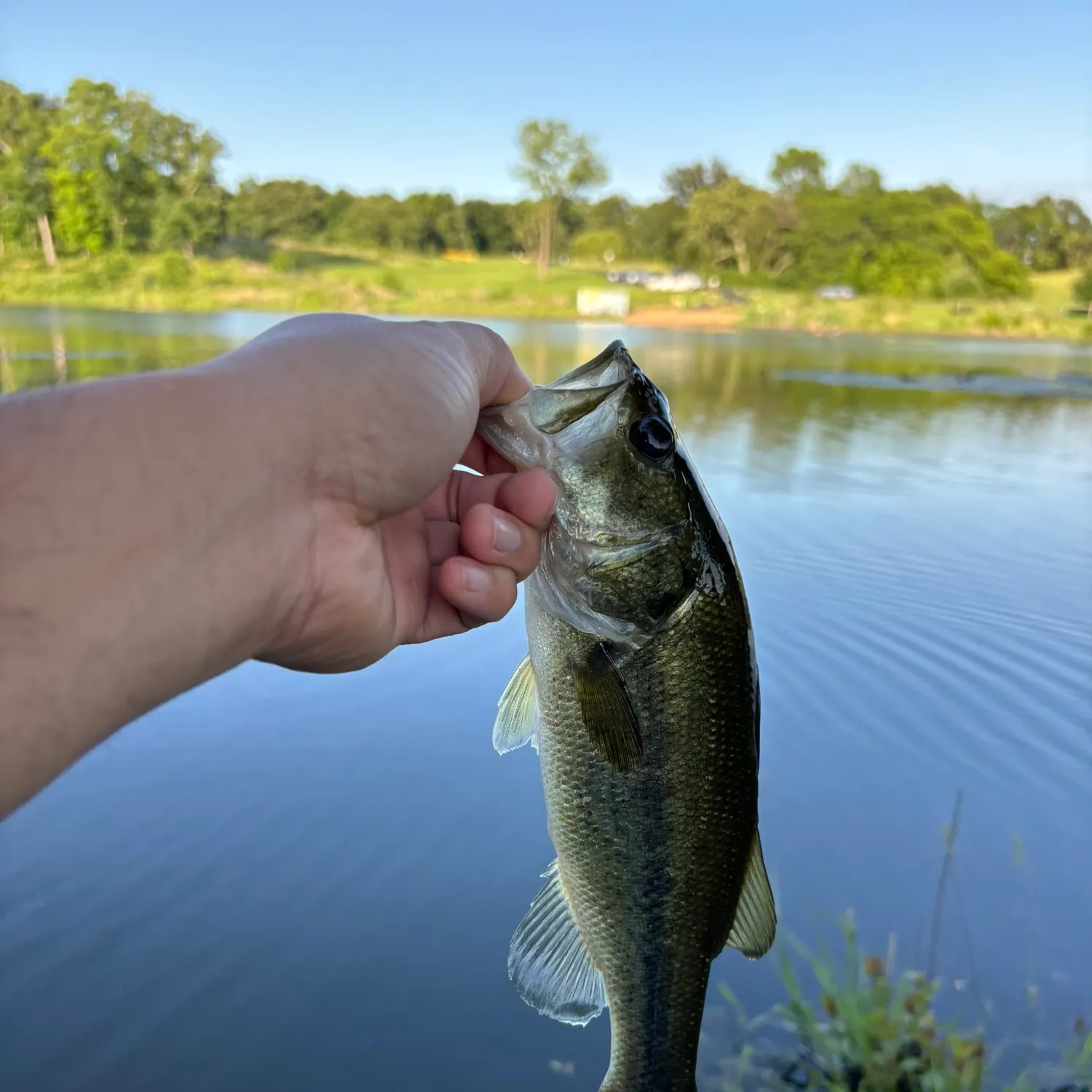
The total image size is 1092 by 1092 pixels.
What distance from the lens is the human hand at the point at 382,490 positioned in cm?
143

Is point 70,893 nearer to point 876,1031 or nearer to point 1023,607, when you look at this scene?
point 876,1031

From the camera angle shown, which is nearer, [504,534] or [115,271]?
[504,534]

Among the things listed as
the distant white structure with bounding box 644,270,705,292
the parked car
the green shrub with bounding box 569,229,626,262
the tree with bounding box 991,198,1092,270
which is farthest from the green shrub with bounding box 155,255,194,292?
the tree with bounding box 991,198,1092,270

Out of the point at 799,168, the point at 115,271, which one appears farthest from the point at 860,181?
the point at 115,271

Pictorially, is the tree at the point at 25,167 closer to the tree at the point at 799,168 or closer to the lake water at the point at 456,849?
the lake water at the point at 456,849

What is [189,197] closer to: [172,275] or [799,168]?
[172,275]

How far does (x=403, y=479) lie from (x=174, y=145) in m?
35.4

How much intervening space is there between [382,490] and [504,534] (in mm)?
251

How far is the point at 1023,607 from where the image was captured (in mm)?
6418

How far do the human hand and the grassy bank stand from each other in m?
24.4

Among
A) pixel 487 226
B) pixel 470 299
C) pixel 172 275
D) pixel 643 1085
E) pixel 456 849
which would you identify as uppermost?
pixel 487 226

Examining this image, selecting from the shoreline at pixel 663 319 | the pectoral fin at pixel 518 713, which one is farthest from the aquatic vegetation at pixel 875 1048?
the shoreline at pixel 663 319

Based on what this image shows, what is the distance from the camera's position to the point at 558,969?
1.80m

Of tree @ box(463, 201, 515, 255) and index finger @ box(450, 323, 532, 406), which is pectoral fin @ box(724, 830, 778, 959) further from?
tree @ box(463, 201, 515, 255)
